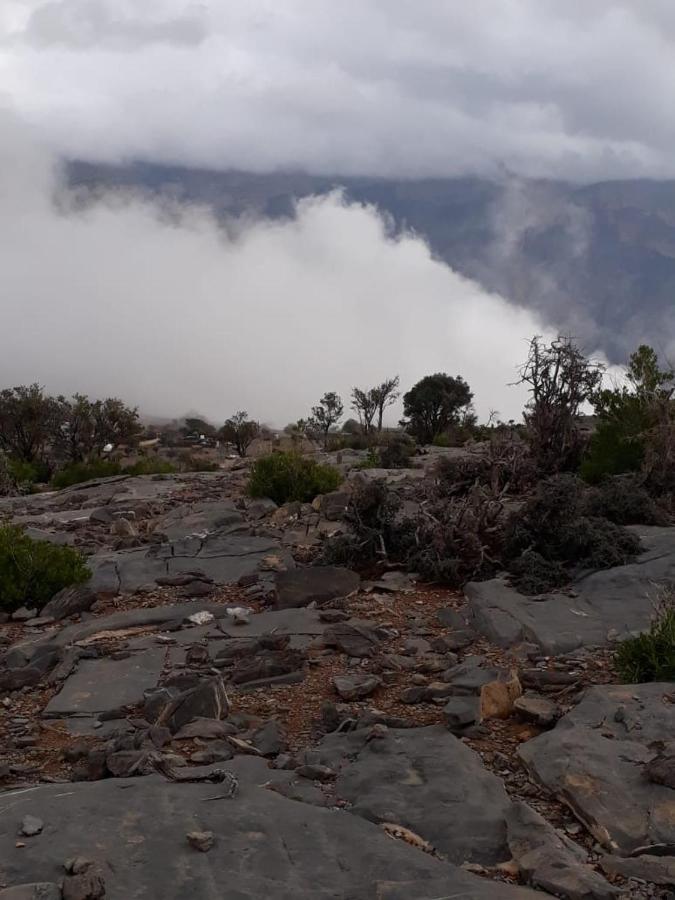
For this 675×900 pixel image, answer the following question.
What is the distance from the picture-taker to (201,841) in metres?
3.26

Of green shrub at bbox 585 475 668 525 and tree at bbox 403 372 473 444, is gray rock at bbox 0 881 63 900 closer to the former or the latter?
green shrub at bbox 585 475 668 525

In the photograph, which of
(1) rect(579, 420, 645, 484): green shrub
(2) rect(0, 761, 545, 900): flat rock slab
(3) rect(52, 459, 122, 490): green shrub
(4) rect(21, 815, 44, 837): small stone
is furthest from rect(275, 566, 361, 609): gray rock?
(3) rect(52, 459, 122, 490): green shrub

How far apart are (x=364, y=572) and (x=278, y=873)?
5780 mm

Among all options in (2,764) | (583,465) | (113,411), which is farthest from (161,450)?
(2,764)

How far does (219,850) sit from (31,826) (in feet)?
2.44

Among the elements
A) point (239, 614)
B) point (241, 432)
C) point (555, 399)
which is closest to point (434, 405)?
point (241, 432)

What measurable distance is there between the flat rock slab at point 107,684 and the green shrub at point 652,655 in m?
3.13

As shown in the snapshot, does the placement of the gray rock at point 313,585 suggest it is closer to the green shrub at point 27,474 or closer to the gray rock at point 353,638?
Result: the gray rock at point 353,638

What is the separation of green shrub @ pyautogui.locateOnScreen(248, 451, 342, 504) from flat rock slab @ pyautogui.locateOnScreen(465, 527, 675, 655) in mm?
6036

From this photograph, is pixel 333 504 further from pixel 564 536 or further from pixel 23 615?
pixel 23 615

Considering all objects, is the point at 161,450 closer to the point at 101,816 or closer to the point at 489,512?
the point at 489,512

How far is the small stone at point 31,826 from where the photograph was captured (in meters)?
3.30

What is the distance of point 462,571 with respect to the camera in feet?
27.6

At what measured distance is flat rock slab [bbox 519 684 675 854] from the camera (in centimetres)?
359
